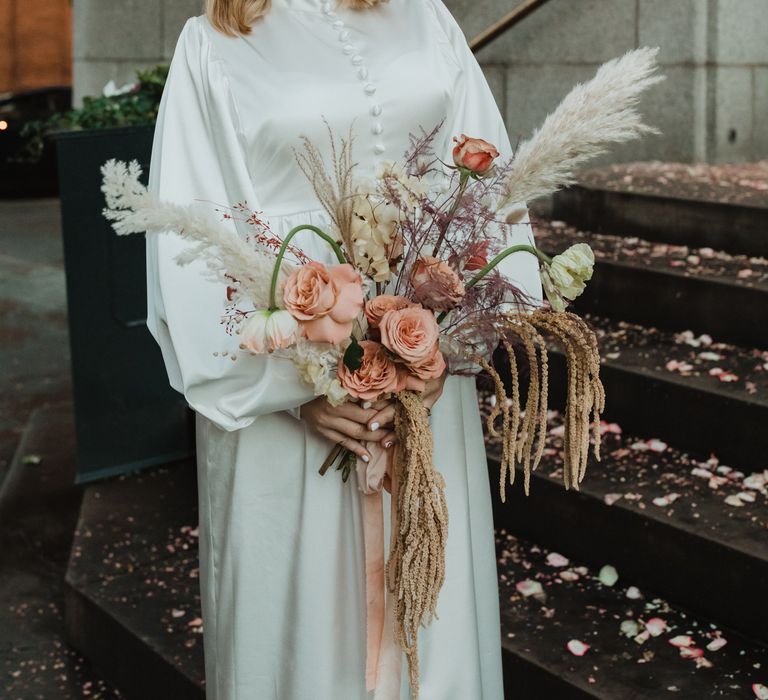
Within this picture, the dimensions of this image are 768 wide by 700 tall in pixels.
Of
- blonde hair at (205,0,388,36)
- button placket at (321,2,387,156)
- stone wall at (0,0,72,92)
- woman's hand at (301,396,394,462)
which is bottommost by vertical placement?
woman's hand at (301,396,394,462)

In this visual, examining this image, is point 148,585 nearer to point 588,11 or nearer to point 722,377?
point 722,377

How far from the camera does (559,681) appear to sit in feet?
10.2

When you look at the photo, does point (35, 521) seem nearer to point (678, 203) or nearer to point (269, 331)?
point (678, 203)

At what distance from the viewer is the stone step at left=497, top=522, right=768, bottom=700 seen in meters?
3.06

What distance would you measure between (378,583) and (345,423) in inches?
13.8

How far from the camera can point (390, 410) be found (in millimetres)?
2145

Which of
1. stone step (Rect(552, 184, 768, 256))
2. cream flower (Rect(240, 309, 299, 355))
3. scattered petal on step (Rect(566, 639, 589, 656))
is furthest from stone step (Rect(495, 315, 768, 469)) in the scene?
cream flower (Rect(240, 309, 299, 355))

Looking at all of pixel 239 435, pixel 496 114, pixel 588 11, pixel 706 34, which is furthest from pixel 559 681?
pixel 588 11

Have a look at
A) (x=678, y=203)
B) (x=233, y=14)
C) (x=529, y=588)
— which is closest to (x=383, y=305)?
(x=233, y=14)

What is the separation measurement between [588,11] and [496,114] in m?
3.72

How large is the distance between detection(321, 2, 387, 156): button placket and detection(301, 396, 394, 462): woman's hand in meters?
0.56

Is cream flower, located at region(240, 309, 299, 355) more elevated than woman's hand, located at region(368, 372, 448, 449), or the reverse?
cream flower, located at region(240, 309, 299, 355)

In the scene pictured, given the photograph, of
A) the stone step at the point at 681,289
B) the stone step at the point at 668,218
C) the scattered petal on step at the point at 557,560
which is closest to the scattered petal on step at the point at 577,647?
the scattered petal on step at the point at 557,560

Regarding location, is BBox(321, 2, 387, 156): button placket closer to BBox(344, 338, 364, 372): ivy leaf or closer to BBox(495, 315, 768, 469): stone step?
BBox(344, 338, 364, 372): ivy leaf
